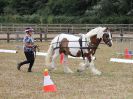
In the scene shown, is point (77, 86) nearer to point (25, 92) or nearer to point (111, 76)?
point (25, 92)

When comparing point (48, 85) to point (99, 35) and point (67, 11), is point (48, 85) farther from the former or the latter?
point (67, 11)

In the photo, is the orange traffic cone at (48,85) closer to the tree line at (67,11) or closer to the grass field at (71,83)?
the grass field at (71,83)

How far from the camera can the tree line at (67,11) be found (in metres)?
67.9

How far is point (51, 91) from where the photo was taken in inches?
510

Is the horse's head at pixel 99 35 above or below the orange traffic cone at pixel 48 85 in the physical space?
above

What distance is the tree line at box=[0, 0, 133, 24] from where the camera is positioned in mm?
67938

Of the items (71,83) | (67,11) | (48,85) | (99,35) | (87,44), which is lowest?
(67,11)

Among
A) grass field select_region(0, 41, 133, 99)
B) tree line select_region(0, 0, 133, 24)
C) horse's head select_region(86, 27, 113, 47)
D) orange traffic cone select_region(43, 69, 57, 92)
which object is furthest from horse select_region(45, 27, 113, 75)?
tree line select_region(0, 0, 133, 24)

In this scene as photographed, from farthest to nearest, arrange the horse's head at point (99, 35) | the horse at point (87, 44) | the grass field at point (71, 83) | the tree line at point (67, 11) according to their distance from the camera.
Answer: the tree line at point (67, 11) → the horse's head at point (99, 35) → the horse at point (87, 44) → the grass field at point (71, 83)

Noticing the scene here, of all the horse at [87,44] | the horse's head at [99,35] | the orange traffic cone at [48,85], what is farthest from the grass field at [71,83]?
the horse's head at [99,35]

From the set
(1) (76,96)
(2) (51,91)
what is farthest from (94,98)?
(2) (51,91)

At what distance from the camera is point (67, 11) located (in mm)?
76375

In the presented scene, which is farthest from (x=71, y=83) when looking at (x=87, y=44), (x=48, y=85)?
(x=87, y=44)

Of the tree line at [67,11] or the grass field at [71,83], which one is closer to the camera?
the grass field at [71,83]
